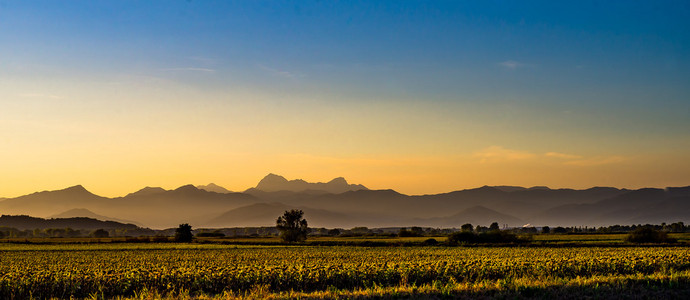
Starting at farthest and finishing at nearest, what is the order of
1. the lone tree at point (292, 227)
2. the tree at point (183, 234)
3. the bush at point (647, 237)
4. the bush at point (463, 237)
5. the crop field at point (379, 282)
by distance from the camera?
the lone tree at point (292, 227) → the tree at point (183, 234) → the bush at point (463, 237) → the bush at point (647, 237) → the crop field at point (379, 282)

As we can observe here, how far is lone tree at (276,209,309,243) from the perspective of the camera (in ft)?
408

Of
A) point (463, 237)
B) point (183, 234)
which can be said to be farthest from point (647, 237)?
point (183, 234)

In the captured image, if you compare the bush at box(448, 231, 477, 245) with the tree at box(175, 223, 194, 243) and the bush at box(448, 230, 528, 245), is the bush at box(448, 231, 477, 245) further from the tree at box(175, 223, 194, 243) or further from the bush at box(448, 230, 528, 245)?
the tree at box(175, 223, 194, 243)

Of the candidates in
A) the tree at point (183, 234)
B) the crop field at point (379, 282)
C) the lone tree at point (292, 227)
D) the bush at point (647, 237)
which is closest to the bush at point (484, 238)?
the bush at point (647, 237)

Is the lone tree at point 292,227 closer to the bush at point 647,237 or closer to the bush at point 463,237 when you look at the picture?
the bush at point 463,237

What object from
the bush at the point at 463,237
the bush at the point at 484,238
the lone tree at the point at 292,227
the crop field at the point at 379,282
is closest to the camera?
the crop field at the point at 379,282

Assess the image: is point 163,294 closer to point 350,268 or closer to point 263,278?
point 263,278

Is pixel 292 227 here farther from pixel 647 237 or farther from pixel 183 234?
pixel 647 237

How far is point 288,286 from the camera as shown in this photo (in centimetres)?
3012

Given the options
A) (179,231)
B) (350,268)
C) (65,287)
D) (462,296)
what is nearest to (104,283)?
(65,287)

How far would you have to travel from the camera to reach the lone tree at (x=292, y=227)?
408 ft

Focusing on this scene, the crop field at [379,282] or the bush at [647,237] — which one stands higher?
the bush at [647,237]

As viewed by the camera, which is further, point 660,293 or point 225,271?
point 225,271

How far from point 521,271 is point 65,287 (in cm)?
2270
